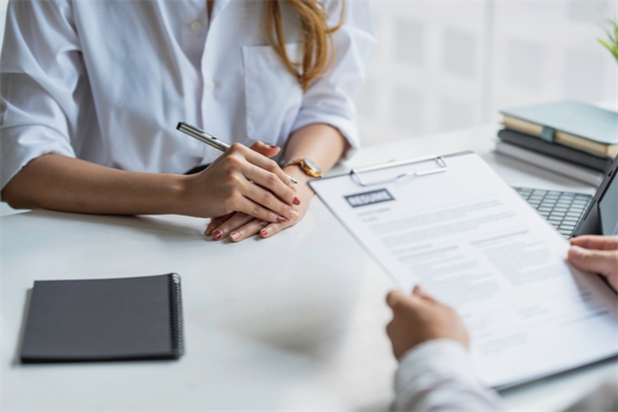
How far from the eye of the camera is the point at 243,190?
33.8 inches

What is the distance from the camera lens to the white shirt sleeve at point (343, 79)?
3.91ft

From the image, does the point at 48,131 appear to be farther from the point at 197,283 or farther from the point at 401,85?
the point at 401,85

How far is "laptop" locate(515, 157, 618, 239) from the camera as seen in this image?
750 mm

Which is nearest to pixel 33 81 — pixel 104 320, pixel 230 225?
pixel 230 225

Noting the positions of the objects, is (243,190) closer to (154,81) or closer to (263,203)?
(263,203)

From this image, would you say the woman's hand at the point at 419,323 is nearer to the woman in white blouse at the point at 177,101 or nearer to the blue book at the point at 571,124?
the woman in white blouse at the point at 177,101

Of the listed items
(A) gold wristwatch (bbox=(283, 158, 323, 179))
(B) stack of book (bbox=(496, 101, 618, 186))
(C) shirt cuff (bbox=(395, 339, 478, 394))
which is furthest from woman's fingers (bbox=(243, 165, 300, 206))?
(B) stack of book (bbox=(496, 101, 618, 186))

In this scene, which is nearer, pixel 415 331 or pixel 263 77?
pixel 415 331

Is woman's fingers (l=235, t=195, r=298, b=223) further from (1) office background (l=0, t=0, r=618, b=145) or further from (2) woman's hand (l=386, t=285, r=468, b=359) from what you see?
(1) office background (l=0, t=0, r=618, b=145)

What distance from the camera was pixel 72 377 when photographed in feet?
1.84

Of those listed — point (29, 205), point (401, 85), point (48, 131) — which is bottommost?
point (401, 85)

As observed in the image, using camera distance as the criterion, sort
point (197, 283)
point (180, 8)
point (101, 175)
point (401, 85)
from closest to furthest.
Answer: point (197, 283) → point (101, 175) → point (180, 8) → point (401, 85)

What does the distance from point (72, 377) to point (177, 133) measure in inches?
25.5

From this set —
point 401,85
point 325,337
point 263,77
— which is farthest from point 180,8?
point 401,85
